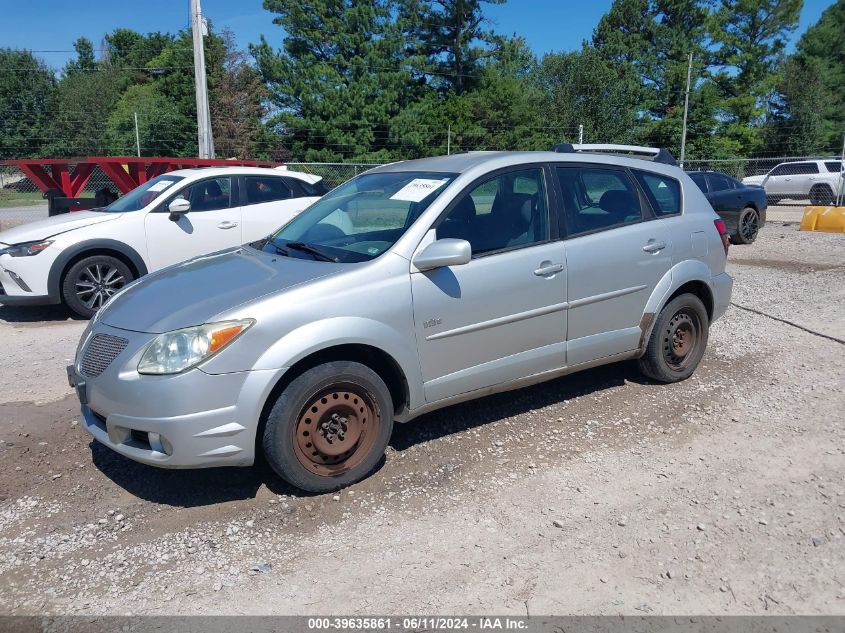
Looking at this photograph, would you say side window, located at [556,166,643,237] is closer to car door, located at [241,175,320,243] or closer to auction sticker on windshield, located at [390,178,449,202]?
auction sticker on windshield, located at [390,178,449,202]

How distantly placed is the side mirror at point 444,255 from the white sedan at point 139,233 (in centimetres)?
516

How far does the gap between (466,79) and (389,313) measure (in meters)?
44.4

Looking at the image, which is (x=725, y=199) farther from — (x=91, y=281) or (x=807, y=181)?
(x=807, y=181)

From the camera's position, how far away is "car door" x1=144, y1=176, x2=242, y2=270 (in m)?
8.39

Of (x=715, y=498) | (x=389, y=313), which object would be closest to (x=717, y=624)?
(x=715, y=498)

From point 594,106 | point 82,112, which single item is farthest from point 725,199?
point 82,112

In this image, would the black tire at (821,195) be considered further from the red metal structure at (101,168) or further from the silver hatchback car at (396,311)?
the silver hatchback car at (396,311)

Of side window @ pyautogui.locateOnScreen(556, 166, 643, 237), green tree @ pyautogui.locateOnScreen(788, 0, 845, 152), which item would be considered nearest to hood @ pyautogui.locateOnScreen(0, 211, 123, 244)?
side window @ pyautogui.locateOnScreen(556, 166, 643, 237)

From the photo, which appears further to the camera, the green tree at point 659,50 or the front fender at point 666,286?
the green tree at point 659,50

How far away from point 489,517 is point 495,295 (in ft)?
4.43

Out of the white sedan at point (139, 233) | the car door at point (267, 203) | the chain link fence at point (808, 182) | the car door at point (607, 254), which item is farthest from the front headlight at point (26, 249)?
the chain link fence at point (808, 182)

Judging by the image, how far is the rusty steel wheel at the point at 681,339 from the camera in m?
5.52

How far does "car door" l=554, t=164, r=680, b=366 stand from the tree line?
34637 mm

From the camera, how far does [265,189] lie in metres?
9.41
